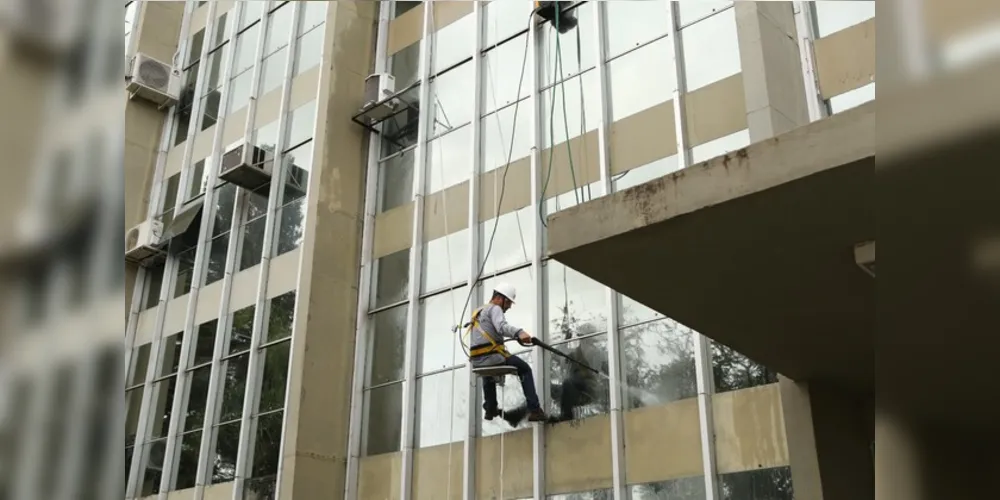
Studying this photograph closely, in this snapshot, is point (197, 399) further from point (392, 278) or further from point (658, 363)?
point (658, 363)

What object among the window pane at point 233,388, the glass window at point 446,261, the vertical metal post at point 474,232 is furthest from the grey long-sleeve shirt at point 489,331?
the window pane at point 233,388

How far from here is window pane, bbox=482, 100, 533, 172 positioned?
37.3ft

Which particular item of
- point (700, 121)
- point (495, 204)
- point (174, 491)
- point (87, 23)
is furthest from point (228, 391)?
point (87, 23)

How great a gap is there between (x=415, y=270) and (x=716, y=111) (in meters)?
4.86

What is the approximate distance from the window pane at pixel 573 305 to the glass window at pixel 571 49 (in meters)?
2.77

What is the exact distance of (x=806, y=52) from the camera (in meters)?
8.84

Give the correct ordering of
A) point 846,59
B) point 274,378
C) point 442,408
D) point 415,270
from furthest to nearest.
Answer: point 274,378 < point 415,270 < point 442,408 < point 846,59

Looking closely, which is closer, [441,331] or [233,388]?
[441,331]

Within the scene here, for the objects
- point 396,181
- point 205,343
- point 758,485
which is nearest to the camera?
point 758,485

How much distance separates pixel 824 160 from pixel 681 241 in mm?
972

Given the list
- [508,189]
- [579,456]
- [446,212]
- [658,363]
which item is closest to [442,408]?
[579,456]

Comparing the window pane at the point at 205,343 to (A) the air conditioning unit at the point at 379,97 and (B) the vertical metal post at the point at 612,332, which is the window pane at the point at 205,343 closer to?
(A) the air conditioning unit at the point at 379,97

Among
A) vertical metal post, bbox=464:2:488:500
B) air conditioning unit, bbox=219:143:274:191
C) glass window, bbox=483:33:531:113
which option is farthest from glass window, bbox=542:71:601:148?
air conditioning unit, bbox=219:143:274:191

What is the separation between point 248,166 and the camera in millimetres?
13953
